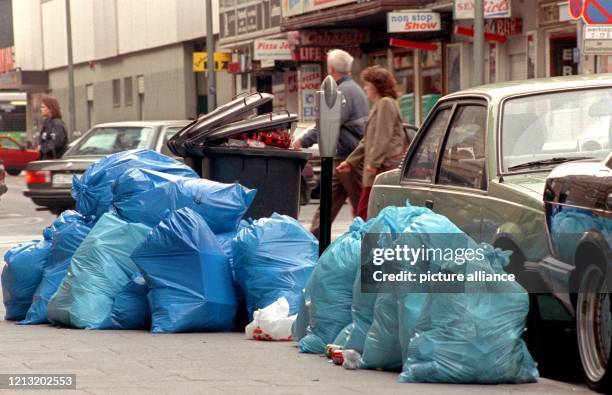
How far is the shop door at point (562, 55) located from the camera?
1130 inches

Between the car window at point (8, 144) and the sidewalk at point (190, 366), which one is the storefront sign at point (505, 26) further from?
the car window at point (8, 144)

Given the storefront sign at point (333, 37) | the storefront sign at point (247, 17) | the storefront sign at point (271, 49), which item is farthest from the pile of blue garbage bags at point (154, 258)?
the storefront sign at point (247, 17)

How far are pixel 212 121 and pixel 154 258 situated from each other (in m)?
3.02

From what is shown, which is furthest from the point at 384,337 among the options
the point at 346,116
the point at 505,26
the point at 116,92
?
the point at 116,92

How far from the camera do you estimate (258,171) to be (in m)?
12.0

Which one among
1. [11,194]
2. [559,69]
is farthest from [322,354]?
[11,194]

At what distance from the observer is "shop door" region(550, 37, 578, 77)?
28.7m

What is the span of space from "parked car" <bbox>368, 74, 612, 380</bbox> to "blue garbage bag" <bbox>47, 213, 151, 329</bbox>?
1892 mm

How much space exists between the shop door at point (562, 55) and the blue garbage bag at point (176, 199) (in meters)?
19.5

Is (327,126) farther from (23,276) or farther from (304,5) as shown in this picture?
(304,5)

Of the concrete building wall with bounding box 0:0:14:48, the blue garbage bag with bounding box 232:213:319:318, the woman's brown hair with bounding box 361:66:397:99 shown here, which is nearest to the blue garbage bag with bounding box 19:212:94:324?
the blue garbage bag with bounding box 232:213:319:318

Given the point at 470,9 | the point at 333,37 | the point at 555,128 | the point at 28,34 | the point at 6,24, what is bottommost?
the point at 555,128

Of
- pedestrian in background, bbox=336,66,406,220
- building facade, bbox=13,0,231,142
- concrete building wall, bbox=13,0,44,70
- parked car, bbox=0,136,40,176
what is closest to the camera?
pedestrian in background, bbox=336,66,406,220

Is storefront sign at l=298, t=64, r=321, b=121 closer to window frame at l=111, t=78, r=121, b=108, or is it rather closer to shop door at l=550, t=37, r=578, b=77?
shop door at l=550, t=37, r=578, b=77
